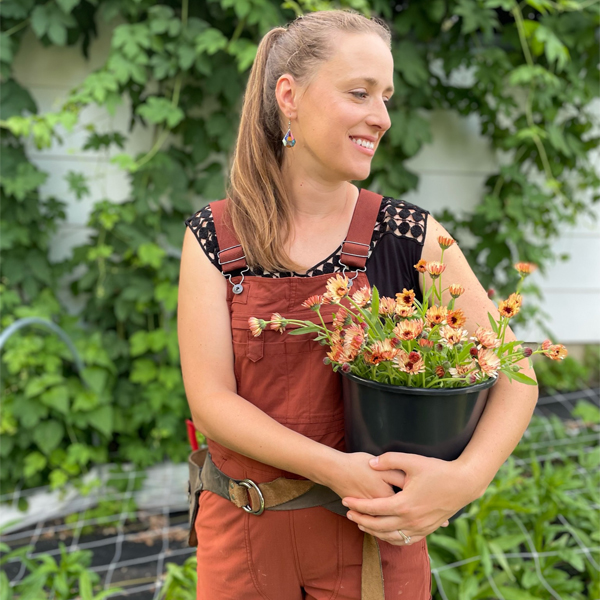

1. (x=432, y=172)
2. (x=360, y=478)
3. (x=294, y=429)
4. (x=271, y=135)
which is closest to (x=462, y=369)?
(x=360, y=478)

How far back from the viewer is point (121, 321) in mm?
2982

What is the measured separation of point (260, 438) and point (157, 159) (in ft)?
6.70

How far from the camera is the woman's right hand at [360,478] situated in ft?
3.31

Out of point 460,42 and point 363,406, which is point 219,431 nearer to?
point 363,406

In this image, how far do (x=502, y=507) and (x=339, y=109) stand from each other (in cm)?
169

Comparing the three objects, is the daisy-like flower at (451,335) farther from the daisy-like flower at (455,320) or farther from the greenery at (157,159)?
the greenery at (157,159)

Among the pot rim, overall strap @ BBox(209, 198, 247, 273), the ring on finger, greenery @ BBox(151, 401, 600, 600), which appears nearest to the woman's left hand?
the ring on finger

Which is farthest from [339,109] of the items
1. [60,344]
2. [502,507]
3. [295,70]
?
[60,344]

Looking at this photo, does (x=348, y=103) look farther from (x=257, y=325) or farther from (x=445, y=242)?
(x=257, y=325)

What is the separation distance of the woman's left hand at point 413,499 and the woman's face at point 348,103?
0.53m

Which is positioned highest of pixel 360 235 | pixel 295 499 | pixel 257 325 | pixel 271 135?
pixel 271 135

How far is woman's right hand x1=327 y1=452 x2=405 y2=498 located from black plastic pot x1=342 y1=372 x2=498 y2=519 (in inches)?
1.2

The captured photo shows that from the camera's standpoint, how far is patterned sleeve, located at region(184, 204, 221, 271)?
1191mm

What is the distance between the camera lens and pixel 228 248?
1.18 m
